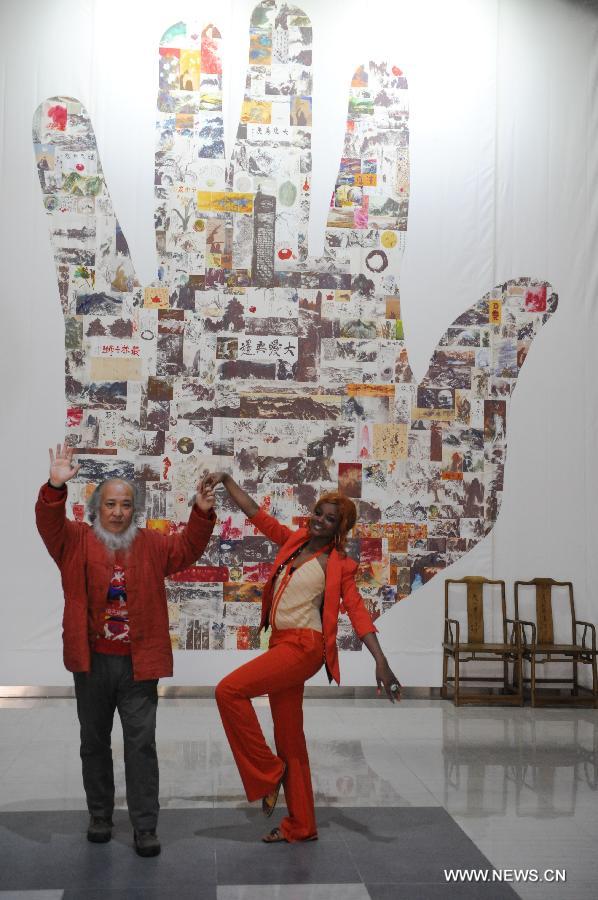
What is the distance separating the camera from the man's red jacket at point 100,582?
4.23m

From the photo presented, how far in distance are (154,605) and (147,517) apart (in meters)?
3.85

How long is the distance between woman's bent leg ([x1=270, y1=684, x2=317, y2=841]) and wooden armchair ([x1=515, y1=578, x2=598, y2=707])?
3.93 metres

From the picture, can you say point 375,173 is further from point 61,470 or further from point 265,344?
point 61,470

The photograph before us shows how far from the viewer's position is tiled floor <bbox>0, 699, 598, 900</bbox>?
12.8 feet

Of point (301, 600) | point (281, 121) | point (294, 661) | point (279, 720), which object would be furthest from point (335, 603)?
point (281, 121)

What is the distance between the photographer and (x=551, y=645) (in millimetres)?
8117

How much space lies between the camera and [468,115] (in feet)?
28.5

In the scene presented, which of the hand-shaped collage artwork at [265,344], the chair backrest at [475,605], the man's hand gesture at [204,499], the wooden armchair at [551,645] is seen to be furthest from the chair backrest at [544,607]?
the man's hand gesture at [204,499]

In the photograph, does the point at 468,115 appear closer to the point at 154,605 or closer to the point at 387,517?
the point at 387,517

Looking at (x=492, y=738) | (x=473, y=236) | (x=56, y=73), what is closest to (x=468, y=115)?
(x=473, y=236)

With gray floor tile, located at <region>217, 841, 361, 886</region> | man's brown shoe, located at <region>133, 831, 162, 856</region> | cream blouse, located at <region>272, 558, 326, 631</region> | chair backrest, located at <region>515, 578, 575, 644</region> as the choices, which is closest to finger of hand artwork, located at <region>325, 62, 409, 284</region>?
chair backrest, located at <region>515, 578, 575, 644</region>

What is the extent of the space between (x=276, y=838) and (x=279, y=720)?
0.48 meters

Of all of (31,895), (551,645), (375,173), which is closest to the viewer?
(31,895)

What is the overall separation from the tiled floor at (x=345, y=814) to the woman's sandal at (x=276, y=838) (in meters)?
0.05
